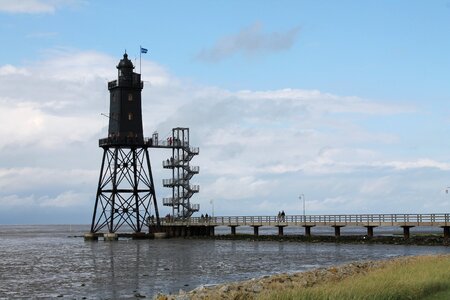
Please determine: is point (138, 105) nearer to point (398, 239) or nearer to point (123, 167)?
point (123, 167)

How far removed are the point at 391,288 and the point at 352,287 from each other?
48.0 inches

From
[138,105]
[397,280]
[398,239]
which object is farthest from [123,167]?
[397,280]

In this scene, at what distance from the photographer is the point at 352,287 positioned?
21.7m

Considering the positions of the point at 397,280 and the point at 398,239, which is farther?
the point at 398,239

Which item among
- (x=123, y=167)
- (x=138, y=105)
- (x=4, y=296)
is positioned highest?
(x=138, y=105)

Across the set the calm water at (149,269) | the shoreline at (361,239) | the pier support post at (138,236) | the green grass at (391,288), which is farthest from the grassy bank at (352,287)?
the pier support post at (138,236)

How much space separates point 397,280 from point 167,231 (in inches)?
2650

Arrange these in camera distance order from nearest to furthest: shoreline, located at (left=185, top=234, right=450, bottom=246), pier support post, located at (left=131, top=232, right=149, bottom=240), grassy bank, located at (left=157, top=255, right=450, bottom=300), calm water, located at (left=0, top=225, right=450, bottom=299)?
grassy bank, located at (left=157, top=255, right=450, bottom=300) → calm water, located at (left=0, top=225, right=450, bottom=299) → shoreline, located at (left=185, top=234, right=450, bottom=246) → pier support post, located at (left=131, top=232, right=149, bottom=240)

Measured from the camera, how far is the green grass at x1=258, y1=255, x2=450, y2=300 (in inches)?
772

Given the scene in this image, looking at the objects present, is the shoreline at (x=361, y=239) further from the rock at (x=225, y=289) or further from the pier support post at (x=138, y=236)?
the rock at (x=225, y=289)

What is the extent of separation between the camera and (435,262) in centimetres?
3200

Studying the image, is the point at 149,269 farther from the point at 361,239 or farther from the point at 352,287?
the point at 361,239

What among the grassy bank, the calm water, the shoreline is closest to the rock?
the grassy bank

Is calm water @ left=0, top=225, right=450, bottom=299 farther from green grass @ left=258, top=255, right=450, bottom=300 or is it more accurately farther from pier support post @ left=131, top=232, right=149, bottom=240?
pier support post @ left=131, top=232, right=149, bottom=240
